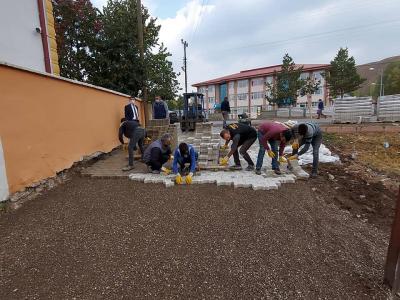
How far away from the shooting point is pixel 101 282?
2.23m

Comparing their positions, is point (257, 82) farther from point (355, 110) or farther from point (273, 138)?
point (273, 138)

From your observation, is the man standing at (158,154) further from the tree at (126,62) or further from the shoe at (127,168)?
the tree at (126,62)

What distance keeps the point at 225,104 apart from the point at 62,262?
32.2 feet

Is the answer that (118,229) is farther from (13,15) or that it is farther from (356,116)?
(356,116)

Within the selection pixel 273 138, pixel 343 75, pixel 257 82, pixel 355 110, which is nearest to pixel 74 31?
pixel 273 138

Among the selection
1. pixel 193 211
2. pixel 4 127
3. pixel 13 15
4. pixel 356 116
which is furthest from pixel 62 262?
pixel 356 116

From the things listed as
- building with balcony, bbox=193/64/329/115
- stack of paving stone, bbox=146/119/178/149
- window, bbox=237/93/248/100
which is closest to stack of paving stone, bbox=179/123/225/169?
stack of paving stone, bbox=146/119/178/149

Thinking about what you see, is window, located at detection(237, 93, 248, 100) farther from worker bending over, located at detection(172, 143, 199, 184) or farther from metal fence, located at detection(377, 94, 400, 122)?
worker bending over, located at detection(172, 143, 199, 184)

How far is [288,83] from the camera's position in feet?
87.4

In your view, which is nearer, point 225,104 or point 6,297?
point 6,297

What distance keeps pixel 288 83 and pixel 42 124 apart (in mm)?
26289

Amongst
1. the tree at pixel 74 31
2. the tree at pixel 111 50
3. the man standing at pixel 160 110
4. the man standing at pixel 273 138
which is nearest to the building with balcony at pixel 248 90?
the tree at pixel 111 50

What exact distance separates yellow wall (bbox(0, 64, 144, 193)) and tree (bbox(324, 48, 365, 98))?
27139 mm

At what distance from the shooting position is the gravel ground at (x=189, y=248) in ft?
7.15
